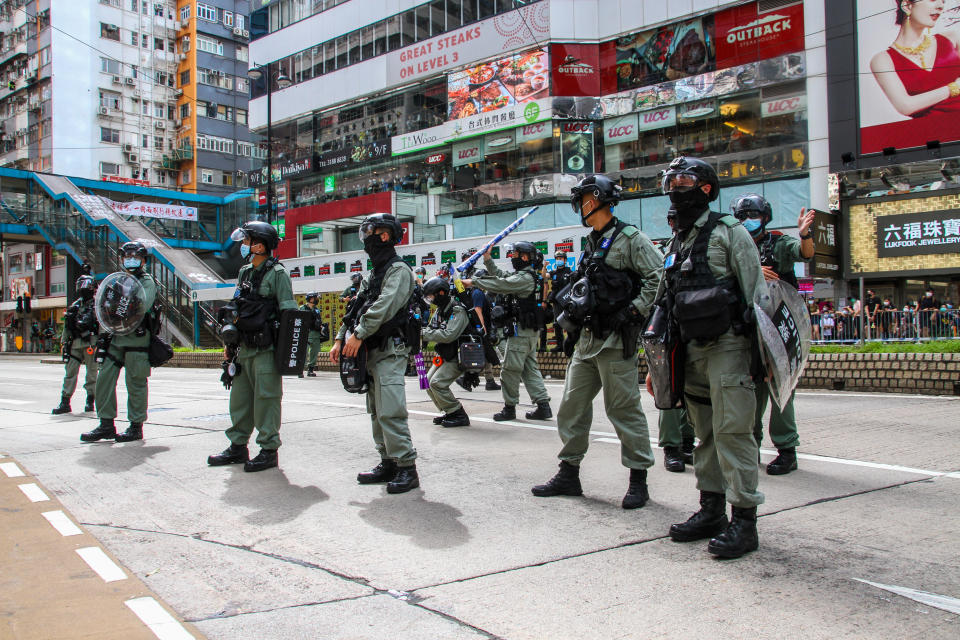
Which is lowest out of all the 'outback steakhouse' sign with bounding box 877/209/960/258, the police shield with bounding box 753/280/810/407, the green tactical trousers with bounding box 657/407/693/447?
the green tactical trousers with bounding box 657/407/693/447

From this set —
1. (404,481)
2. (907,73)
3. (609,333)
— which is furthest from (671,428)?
(907,73)

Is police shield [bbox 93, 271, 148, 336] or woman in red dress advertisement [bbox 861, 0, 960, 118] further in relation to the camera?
woman in red dress advertisement [bbox 861, 0, 960, 118]

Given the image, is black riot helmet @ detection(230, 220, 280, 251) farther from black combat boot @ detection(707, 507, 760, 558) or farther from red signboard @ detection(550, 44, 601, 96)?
red signboard @ detection(550, 44, 601, 96)

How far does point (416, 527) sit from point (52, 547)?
1987 millimetres

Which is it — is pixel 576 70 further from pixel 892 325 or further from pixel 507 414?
pixel 507 414

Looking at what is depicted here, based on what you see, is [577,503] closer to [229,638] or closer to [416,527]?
[416,527]

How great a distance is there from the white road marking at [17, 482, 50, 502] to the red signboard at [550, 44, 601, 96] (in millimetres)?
26315

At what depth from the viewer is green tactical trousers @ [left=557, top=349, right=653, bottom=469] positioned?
4602 millimetres

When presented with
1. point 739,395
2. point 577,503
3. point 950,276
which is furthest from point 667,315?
point 950,276

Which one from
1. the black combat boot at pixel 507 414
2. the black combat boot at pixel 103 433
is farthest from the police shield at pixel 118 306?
the black combat boot at pixel 507 414

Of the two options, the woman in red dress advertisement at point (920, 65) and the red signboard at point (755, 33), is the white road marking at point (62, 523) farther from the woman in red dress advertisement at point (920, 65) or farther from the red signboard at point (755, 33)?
the red signboard at point (755, 33)

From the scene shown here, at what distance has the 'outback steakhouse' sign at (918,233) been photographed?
20734mm

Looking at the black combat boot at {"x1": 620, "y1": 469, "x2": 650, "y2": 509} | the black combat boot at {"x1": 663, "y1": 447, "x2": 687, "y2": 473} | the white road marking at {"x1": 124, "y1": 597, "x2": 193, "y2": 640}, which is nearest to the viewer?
the white road marking at {"x1": 124, "y1": 597, "x2": 193, "y2": 640}

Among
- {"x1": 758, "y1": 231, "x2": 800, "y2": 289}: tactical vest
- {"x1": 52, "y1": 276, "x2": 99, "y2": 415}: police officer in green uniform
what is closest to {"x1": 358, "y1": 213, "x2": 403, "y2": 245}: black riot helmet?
{"x1": 758, "y1": 231, "x2": 800, "y2": 289}: tactical vest
